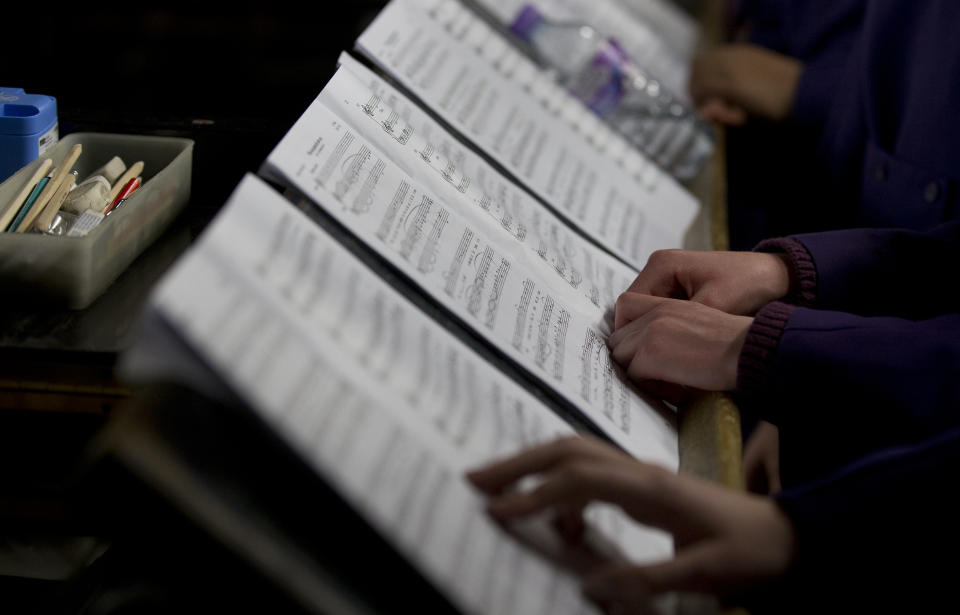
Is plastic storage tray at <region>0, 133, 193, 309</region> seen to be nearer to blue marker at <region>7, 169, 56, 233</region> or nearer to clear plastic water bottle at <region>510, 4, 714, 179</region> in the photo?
blue marker at <region>7, 169, 56, 233</region>

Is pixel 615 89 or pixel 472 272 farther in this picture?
pixel 615 89

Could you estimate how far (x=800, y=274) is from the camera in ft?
3.92

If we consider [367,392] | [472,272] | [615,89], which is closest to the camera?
[367,392]

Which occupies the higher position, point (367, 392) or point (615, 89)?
point (367, 392)

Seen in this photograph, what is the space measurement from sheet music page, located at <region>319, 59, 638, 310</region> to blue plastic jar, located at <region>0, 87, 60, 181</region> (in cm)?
39

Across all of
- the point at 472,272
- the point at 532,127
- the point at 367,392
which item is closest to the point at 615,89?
the point at 532,127

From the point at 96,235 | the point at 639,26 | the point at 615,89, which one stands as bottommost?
the point at 639,26

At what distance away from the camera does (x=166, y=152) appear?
1.26 m

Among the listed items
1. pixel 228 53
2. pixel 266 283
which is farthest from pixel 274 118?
pixel 228 53

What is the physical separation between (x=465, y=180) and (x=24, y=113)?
572 mm

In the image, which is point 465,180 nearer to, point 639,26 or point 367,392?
point 367,392

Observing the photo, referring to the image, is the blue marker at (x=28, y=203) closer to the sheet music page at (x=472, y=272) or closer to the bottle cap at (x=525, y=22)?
the sheet music page at (x=472, y=272)

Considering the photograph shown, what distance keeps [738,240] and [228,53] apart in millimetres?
3103

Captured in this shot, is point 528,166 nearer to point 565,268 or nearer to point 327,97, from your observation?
point 565,268
